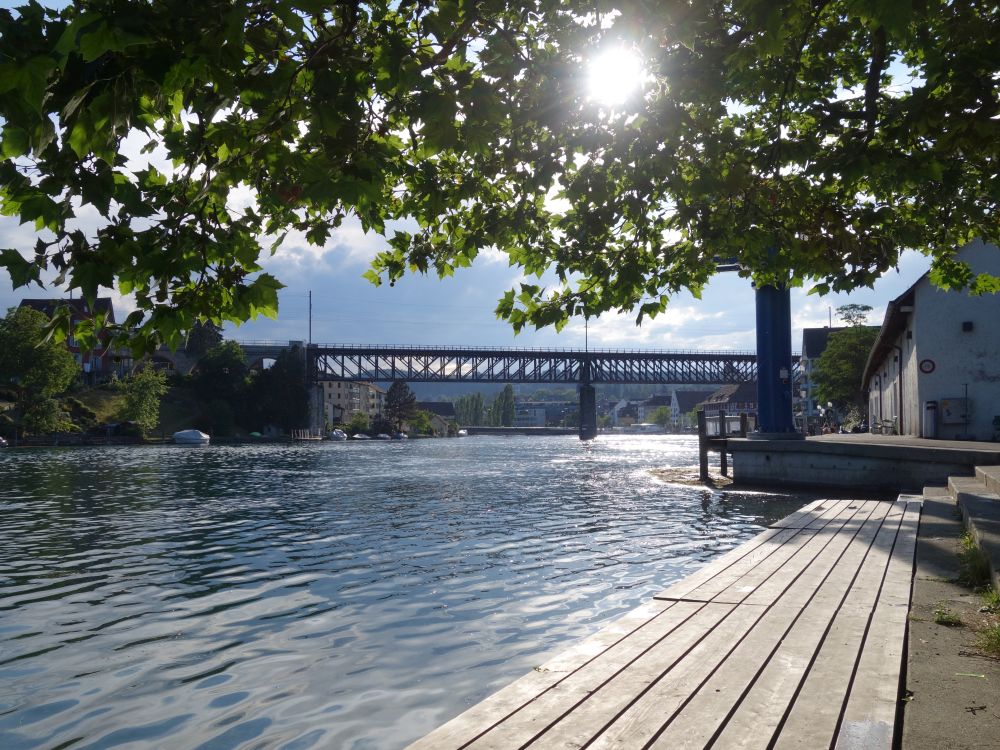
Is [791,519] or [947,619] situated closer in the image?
[947,619]

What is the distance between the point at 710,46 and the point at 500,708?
4.40 m

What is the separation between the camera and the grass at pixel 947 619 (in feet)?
15.6

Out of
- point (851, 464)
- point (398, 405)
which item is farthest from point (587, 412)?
point (851, 464)

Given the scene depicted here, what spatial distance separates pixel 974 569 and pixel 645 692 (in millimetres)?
3711

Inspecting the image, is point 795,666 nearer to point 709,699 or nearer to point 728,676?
point 728,676

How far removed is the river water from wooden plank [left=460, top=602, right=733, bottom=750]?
1.99 metres

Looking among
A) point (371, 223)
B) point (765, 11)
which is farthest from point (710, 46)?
point (371, 223)

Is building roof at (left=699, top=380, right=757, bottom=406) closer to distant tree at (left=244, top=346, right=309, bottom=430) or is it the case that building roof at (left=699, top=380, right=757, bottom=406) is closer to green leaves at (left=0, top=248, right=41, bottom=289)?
distant tree at (left=244, top=346, right=309, bottom=430)

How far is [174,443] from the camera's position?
87562 mm

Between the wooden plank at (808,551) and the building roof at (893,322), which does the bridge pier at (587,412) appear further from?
the wooden plank at (808,551)

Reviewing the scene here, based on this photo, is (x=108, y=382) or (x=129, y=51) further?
(x=108, y=382)

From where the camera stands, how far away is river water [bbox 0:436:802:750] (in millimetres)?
6090

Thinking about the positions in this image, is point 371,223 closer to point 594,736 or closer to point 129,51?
point 129,51

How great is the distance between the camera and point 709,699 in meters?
3.65
